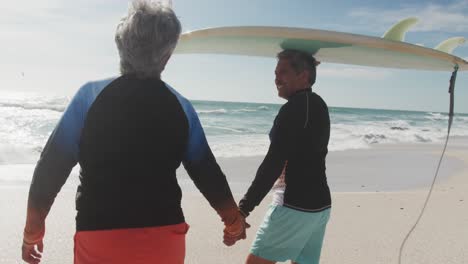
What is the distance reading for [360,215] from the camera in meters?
5.04

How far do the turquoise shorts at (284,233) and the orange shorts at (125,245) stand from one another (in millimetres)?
733

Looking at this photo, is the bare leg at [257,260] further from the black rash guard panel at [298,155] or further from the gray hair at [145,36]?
the gray hair at [145,36]

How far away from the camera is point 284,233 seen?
2.25 metres

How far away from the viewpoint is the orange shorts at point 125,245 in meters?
1.60

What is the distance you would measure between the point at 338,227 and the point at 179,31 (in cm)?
344

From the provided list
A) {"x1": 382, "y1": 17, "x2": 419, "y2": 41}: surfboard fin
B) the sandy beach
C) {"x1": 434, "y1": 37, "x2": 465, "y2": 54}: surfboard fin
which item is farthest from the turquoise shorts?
{"x1": 434, "y1": 37, "x2": 465, "y2": 54}: surfboard fin

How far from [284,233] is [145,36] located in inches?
48.1

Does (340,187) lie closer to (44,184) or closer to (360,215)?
(360,215)

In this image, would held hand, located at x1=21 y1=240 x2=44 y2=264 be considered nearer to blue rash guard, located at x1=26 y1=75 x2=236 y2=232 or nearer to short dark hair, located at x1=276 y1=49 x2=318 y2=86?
blue rash guard, located at x1=26 y1=75 x2=236 y2=232

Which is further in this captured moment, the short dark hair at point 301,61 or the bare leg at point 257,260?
the short dark hair at point 301,61

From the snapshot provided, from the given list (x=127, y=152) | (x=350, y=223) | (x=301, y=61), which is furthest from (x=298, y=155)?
(x=350, y=223)

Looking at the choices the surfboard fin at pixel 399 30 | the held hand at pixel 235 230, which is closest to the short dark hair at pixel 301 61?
the surfboard fin at pixel 399 30

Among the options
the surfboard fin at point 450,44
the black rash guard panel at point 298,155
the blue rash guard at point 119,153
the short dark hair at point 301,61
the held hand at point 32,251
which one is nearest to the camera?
the blue rash guard at point 119,153

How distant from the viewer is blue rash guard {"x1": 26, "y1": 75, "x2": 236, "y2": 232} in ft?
5.14
